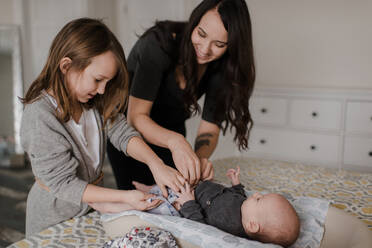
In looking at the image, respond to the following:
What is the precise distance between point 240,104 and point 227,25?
0.38 m

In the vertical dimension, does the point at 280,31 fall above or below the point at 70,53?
above

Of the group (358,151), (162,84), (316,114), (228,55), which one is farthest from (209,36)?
(358,151)

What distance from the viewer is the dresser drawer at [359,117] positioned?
102 inches

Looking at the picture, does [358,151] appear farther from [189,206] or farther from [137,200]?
[137,200]

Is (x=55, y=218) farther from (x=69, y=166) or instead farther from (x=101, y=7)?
(x=101, y=7)

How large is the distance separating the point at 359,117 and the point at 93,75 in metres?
2.29

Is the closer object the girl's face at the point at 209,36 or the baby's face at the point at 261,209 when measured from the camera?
the baby's face at the point at 261,209

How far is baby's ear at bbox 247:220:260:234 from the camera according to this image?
1015mm

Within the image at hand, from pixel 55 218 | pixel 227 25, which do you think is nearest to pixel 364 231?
pixel 227 25

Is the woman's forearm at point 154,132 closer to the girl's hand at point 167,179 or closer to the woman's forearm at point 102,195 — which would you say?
the girl's hand at point 167,179

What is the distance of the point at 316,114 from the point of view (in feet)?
9.11

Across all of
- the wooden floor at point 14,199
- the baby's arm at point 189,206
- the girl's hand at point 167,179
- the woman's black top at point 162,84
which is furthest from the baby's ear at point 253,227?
the wooden floor at point 14,199

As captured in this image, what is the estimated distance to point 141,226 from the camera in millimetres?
952

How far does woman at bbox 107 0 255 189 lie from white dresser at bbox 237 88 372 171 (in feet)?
4.76
